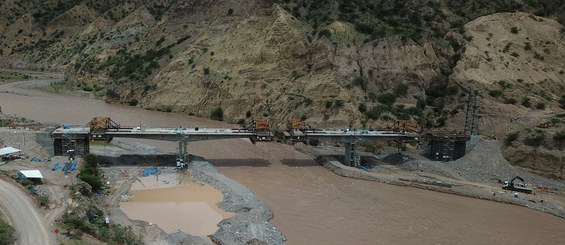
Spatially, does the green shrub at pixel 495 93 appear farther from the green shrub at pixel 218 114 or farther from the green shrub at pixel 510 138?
the green shrub at pixel 218 114

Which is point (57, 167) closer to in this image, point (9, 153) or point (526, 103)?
point (9, 153)

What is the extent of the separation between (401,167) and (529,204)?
1109 cm

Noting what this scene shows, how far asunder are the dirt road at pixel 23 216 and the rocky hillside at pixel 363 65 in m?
31.1

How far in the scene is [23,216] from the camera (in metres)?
22.7

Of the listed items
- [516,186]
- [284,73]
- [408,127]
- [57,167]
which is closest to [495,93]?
[408,127]

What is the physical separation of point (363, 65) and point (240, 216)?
1320 inches

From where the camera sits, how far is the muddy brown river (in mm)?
28062

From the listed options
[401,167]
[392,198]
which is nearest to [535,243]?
[392,198]

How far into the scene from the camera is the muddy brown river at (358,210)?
92.1ft

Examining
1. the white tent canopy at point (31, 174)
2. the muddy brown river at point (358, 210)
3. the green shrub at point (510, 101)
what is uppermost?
the green shrub at point (510, 101)

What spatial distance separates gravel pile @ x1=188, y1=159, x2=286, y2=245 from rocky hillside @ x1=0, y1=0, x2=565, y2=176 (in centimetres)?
1751

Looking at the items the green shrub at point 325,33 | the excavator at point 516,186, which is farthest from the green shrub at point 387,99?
the excavator at point 516,186

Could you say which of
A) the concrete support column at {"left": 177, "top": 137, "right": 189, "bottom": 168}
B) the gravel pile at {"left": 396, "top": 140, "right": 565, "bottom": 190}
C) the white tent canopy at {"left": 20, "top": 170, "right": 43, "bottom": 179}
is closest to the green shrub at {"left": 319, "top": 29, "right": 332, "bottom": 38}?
the gravel pile at {"left": 396, "top": 140, "right": 565, "bottom": 190}

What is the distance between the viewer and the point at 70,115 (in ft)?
199
